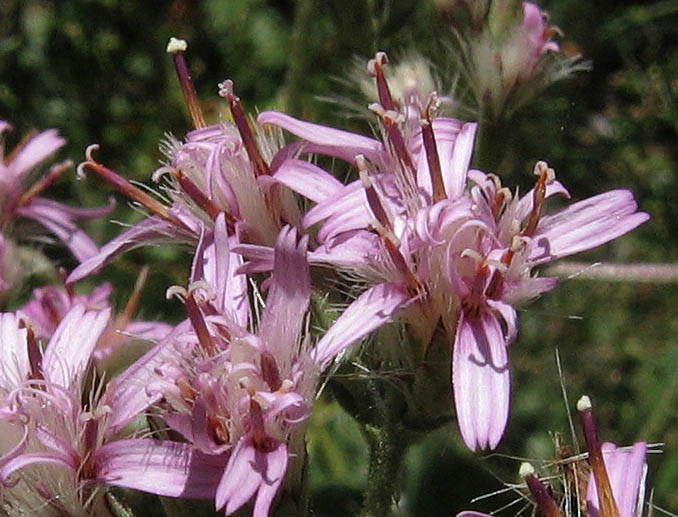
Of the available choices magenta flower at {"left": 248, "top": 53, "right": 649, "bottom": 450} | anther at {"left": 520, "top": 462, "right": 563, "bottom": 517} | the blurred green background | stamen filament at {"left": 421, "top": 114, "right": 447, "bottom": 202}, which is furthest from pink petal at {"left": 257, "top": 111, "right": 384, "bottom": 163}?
the blurred green background

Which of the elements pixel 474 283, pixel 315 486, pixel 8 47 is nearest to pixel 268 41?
pixel 8 47

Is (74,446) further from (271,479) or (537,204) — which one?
(537,204)

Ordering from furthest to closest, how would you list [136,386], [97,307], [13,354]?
[97,307], [13,354], [136,386]

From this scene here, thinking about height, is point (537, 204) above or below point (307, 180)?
below

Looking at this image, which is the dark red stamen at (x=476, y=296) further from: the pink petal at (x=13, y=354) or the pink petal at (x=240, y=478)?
the pink petal at (x=13, y=354)

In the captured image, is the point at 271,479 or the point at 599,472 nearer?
the point at 271,479

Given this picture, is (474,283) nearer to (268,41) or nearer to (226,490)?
(226,490)

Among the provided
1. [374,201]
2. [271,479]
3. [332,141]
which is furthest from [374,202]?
[271,479]
